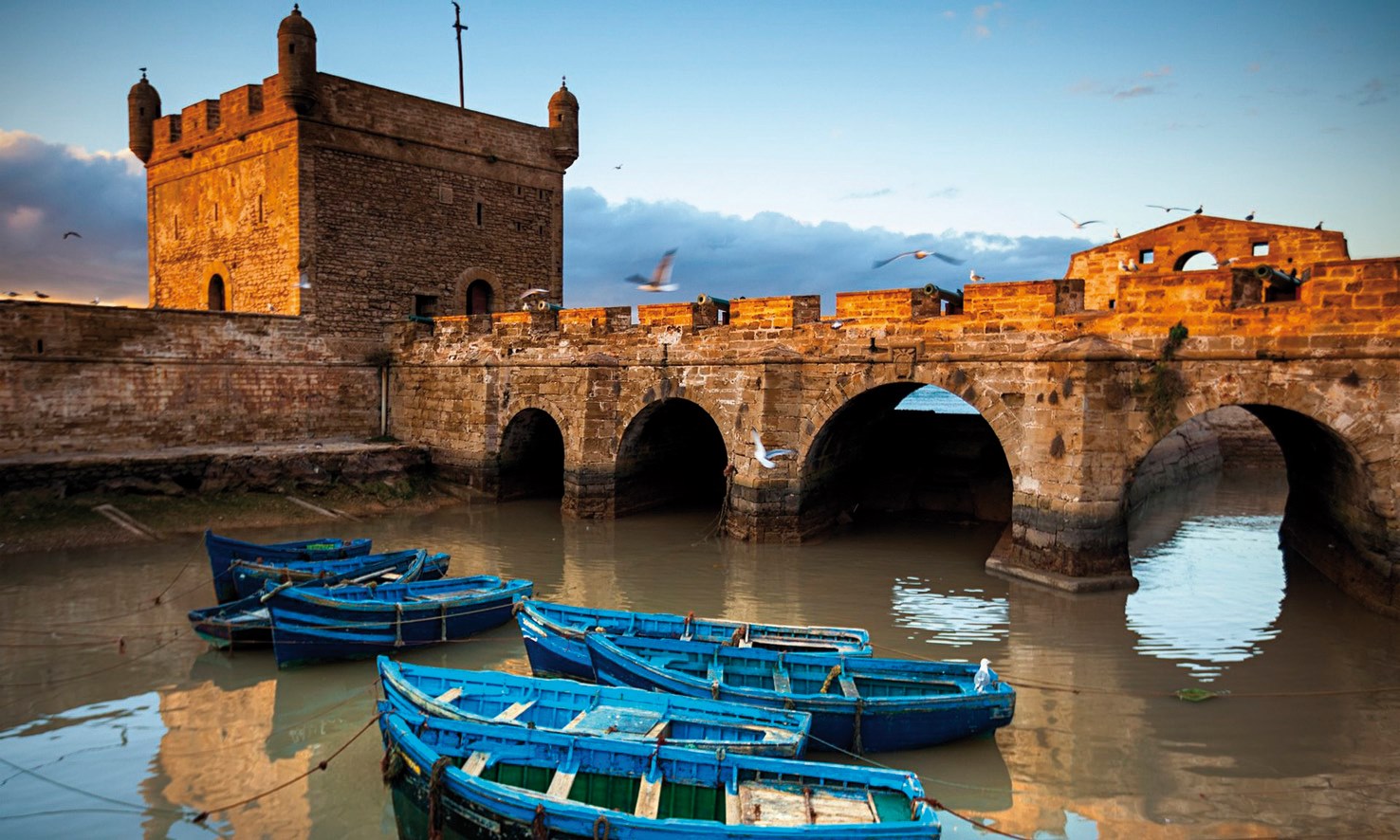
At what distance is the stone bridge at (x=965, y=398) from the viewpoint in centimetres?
1035

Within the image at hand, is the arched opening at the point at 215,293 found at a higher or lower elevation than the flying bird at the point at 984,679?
higher

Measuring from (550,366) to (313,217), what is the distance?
22.7 feet

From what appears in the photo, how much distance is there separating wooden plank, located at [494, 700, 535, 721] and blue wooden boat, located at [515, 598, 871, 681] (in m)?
1.37

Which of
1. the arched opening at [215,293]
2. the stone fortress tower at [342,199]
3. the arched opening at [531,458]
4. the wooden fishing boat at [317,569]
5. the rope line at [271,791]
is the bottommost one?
the rope line at [271,791]

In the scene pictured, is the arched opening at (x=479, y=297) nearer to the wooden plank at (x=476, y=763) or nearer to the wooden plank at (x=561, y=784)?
the wooden plank at (x=476, y=763)

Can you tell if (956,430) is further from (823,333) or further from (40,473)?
(40,473)

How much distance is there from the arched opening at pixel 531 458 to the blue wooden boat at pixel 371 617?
8.10m

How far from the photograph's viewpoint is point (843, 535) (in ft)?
50.9

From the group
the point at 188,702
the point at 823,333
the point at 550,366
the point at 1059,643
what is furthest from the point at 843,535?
the point at 188,702

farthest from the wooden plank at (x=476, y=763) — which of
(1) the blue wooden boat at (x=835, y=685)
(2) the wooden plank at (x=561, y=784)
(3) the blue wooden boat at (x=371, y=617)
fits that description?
(3) the blue wooden boat at (x=371, y=617)

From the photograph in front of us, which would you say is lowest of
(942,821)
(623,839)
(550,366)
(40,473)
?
(942,821)

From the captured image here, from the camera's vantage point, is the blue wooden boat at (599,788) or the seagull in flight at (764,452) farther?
the seagull in flight at (764,452)

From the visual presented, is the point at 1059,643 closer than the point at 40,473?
Yes

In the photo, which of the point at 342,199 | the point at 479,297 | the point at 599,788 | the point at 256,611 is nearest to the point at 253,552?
the point at 256,611
